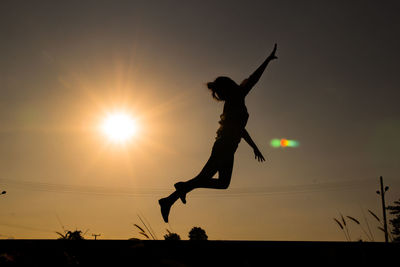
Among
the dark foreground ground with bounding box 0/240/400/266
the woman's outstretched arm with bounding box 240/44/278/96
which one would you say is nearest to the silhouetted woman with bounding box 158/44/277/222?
the woman's outstretched arm with bounding box 240/44/278/96

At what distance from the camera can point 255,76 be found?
5.38 metres

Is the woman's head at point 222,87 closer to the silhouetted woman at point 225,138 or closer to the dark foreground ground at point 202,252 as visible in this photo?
the silhouetted woman at point 225,138

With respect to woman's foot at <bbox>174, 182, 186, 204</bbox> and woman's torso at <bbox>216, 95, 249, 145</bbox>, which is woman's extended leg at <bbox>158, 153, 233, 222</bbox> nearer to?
woman's foot at <bbox>174, 182, 186, 204</bbox>

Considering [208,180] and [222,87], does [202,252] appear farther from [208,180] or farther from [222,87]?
[222,87]

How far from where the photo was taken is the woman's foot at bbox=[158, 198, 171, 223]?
18.2ft

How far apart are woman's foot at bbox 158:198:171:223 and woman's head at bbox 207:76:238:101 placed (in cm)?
193

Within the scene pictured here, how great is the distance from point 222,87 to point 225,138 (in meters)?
0.86

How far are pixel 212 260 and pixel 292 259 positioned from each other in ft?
1.99

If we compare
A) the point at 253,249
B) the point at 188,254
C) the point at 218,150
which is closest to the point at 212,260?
the point at 188,254

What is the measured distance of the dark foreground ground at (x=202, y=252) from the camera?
85.4 inches

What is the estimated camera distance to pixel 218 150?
539cm

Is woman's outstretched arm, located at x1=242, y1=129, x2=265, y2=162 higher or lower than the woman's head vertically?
lower

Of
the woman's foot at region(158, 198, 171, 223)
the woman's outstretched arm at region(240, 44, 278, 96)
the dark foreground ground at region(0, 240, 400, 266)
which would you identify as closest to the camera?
the dark foreground ground at region(0, 240, 400, 266)

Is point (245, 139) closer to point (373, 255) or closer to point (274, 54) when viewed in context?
point (274, 54)
